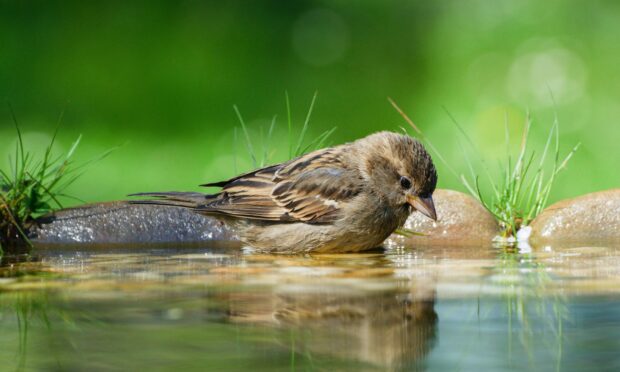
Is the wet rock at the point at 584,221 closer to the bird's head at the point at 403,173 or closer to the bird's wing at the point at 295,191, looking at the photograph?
the bird's head at the point at 403,173

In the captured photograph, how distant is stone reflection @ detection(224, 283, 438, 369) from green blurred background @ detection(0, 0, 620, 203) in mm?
4523

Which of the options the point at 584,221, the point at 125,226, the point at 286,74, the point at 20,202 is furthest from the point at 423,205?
the point at 286,74

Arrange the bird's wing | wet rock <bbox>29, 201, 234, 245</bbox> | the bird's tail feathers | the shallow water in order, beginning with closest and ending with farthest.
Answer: the shallow water → the bird's wing → the bird's tail feathers → wet rock <bbox>29, 201, 234, 245</bbox>

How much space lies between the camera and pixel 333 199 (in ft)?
19.4

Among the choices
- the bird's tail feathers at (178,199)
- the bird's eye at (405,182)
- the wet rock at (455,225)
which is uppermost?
the bird's eye at (405,182)

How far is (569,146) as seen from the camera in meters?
8.82

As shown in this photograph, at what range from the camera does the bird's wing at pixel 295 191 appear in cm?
593

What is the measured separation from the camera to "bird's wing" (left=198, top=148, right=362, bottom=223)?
5.93m

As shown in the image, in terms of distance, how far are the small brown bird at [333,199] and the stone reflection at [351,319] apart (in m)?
1.35

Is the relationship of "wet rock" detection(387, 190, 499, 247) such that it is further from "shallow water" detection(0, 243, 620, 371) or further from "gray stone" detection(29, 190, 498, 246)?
"shallow water" detection(0, 243, 620, 371)

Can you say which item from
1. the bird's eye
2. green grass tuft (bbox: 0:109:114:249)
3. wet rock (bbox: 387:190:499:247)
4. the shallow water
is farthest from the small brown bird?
green grass tuft (bbox: 0:109:114:249)

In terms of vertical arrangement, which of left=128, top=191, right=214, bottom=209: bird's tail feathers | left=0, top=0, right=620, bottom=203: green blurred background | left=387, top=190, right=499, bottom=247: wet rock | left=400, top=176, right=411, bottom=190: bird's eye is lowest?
left=387, top=190, right=499, bottom=247: wet rock

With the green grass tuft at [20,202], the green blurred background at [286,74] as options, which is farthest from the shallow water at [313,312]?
the green blurred background at [286,74]

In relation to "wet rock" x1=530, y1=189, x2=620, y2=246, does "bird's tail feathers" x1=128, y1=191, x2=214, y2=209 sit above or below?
above
